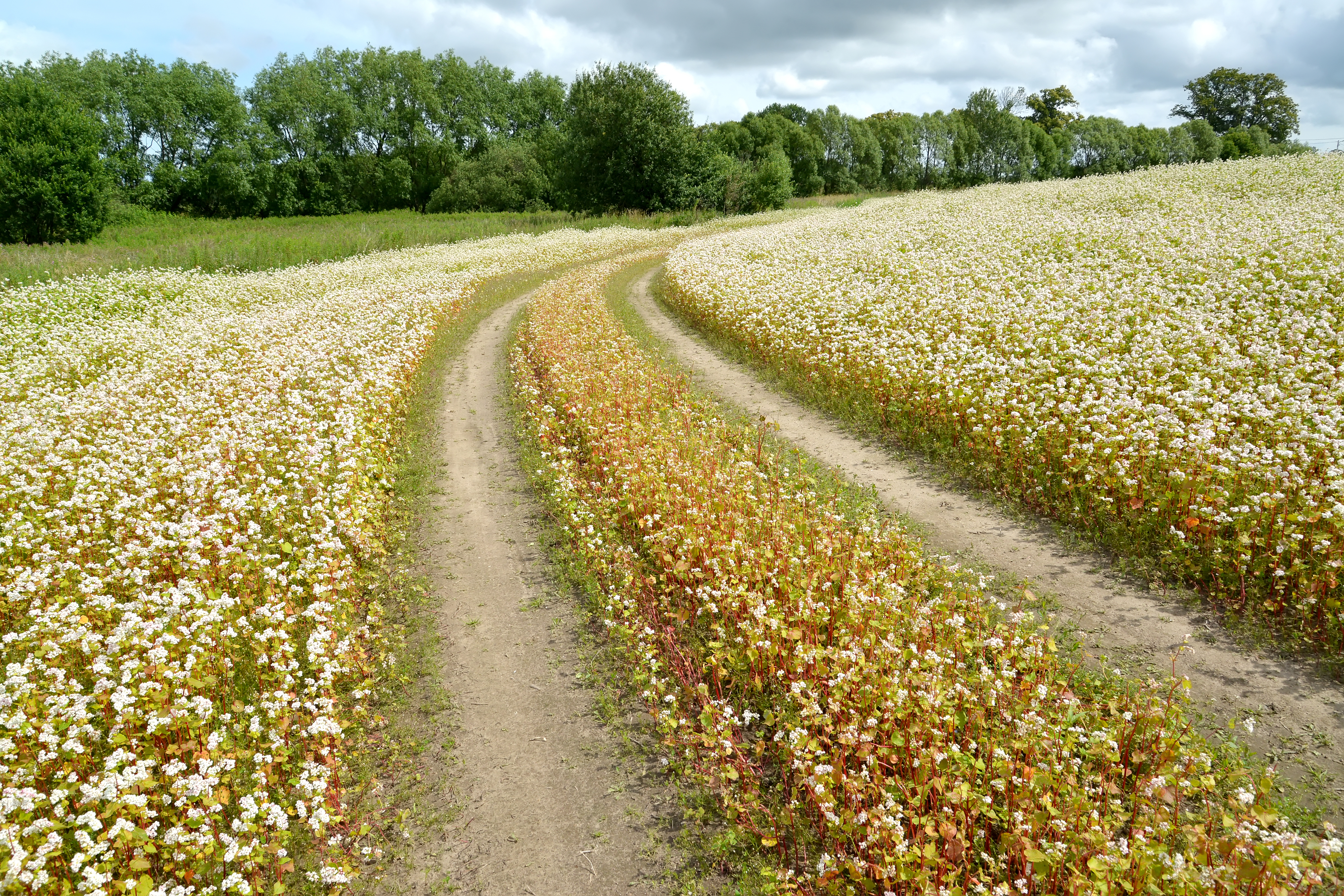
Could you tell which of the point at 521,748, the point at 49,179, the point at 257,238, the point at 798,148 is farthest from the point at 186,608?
the point at 798,148

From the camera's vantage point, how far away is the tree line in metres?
49.5

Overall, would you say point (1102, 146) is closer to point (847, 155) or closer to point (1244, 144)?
point (1244, 144)

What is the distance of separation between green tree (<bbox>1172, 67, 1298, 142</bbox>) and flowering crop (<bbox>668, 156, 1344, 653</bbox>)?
7567 cm

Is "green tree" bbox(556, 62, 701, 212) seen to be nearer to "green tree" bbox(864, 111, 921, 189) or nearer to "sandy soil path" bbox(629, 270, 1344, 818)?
"green tree" bbox(864, 111, 921, 189)

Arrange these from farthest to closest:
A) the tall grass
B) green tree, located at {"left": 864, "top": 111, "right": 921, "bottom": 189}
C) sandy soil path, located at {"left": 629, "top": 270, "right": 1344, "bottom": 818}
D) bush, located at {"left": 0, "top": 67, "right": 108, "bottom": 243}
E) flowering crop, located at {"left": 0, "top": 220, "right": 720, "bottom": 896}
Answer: green tree, located at {"left": 864, "top": 111, "right": 921, "bottom": 189} < bush, located at {"left": 0, "top": 67, "right": 108, "bottom": 243} < the tall grass < sandy soil path, located at {"left": 629, "top": 270, "right": 1344, "bottom": 818} < flowering crop, located at {"left": 0, "top": 220, "right": 720, "bottom": 896}

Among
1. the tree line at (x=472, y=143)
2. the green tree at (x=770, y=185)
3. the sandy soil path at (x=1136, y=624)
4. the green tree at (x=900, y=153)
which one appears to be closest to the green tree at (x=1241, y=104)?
the tree line at (x=472, y=143)

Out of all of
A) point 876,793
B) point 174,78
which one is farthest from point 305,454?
point 174,78

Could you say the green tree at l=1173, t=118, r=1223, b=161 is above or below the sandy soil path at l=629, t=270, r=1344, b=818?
above

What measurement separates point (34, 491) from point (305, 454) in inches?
116

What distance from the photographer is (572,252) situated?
123 ft

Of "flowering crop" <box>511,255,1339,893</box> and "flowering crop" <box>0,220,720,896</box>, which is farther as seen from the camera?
"flowering crop" <box>0,220,720,896</box>

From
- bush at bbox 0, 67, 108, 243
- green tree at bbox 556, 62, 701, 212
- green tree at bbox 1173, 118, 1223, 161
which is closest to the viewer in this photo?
bush at bbox 0, 67, 108, 243

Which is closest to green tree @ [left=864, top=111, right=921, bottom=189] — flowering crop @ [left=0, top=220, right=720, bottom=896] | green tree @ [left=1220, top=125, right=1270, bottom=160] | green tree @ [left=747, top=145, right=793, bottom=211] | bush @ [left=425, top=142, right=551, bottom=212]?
green tree @ [left=1220, top=125, right=1270, bottom=160]

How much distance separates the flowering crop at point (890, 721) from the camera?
409 centimetres
